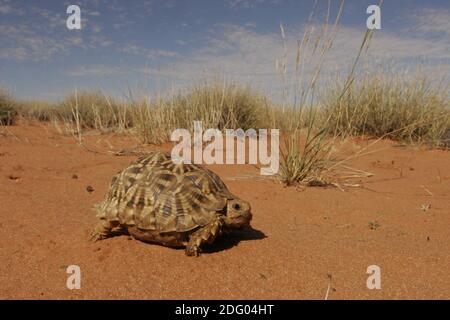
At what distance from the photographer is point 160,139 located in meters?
8.98

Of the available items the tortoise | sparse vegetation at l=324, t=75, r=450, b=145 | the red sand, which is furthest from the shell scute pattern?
sparse vegetation at l=324, t=75, r=450, b=145

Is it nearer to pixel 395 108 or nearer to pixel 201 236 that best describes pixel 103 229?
pixel 201 236

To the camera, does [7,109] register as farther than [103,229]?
Yes

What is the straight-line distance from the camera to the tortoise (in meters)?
2.71

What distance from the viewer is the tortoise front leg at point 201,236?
2.68m

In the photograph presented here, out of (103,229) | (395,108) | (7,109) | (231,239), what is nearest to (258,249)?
(231,239)

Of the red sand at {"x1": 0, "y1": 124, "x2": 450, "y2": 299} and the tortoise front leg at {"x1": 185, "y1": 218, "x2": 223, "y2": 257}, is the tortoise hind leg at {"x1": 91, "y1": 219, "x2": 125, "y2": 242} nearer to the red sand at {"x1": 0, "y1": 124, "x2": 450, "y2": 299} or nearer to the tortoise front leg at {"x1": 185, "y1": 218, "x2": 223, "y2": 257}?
the red sand at {"x1": 0, "y1": 124, "x2": 450, "y2": 299}

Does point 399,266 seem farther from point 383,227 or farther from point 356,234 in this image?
point 383,227

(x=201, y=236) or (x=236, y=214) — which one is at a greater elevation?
(x=236, y=214)

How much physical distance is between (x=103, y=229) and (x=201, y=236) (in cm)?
85

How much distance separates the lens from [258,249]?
292 centimetres

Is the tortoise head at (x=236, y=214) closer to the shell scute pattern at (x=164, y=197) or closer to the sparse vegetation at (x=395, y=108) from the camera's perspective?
the shell scute pattern at (x=164, y=197)
